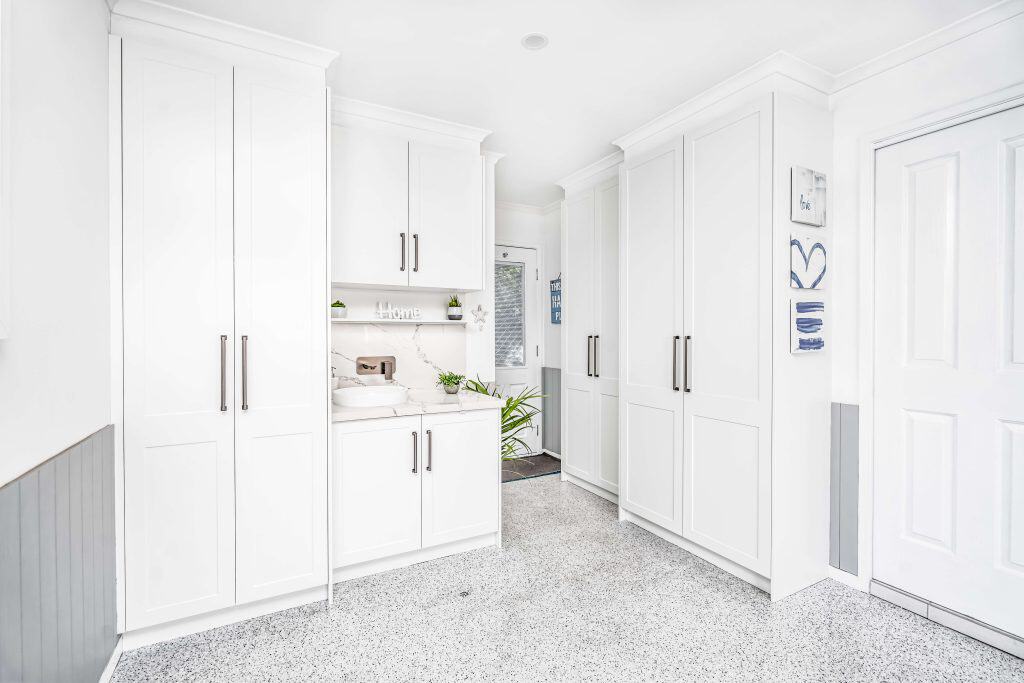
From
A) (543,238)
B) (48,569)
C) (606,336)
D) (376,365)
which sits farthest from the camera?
(543,238)

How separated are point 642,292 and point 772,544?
1529 mm

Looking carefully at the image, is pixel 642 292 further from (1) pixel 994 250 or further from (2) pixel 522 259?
(2) pixel 522 259

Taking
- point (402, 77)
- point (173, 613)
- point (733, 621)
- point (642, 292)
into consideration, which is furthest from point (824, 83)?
point (173, 613)

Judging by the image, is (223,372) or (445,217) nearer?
(223,372)

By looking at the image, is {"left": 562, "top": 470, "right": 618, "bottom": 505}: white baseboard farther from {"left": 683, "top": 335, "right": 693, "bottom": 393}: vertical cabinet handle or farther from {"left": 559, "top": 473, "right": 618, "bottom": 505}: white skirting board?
{"left": 683, "top": 335, "right": 693, "bottom": 393}: vertical cabinet handle

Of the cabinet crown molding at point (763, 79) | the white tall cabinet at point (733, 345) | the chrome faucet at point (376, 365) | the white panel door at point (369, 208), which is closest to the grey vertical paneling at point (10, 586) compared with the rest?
the white panel door at point (369, 208)

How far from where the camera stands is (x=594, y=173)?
12.4ft

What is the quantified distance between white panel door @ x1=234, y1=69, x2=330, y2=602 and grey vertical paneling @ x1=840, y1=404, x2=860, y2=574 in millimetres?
2566

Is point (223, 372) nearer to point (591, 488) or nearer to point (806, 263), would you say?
point (806, 263)

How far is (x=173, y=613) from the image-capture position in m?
2.00

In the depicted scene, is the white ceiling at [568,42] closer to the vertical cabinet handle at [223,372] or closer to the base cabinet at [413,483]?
the vertical cabinet handle at [223,372]

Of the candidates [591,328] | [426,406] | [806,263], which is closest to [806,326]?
[806,263]

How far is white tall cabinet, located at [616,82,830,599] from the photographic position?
7.60 feet

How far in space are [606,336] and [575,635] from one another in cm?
213
